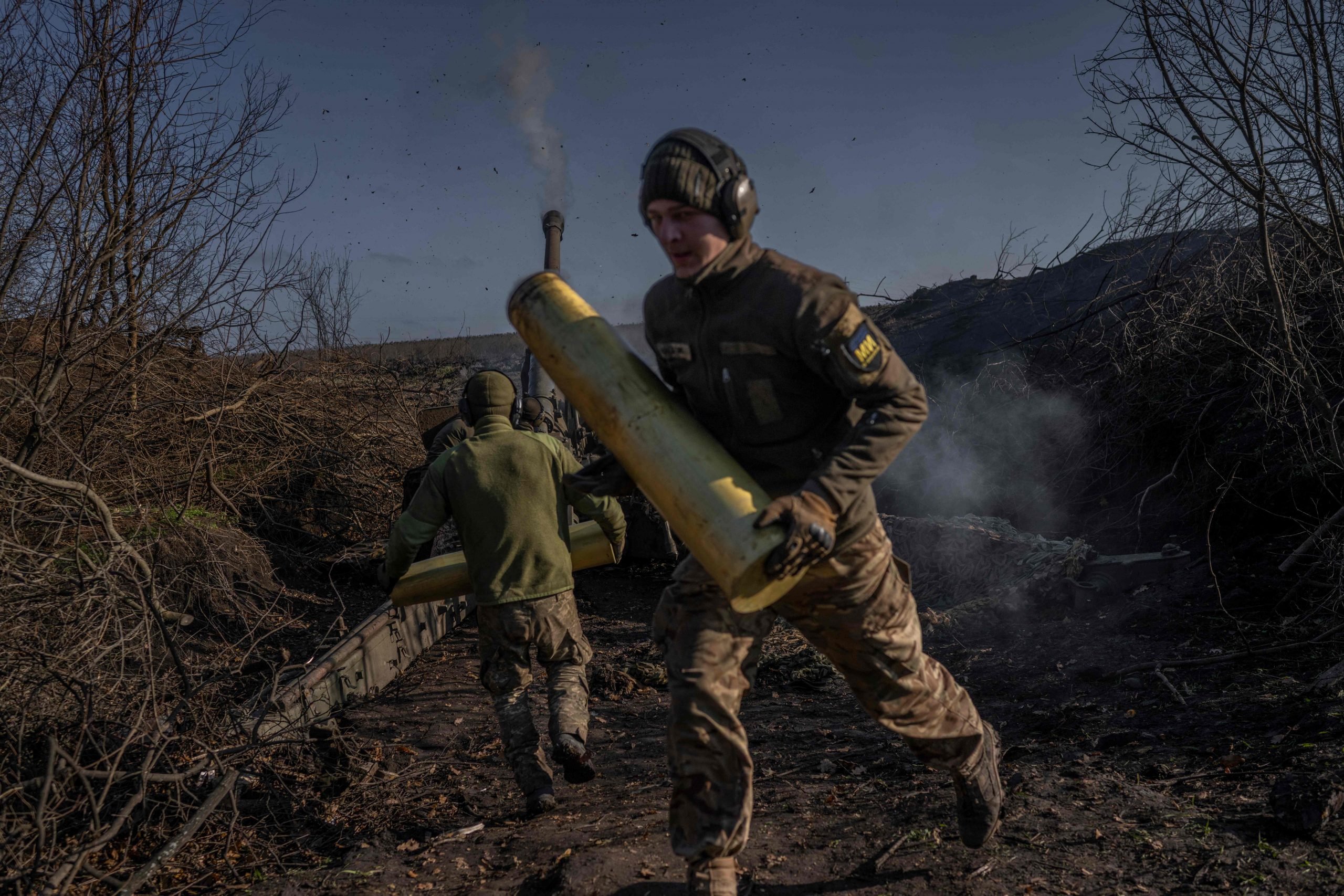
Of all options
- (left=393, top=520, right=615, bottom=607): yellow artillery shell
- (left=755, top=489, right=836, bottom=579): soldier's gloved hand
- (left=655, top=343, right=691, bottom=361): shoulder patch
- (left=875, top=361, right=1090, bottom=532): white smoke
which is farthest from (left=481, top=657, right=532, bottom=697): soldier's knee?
(left=875, top=361, right=1090, bottom=532): white smoke

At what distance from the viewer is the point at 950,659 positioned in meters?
5.95

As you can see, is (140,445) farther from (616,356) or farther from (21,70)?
(616,356)

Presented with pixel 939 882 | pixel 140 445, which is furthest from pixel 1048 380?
pixel 140 445

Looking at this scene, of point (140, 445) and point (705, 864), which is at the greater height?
point (140, 445)

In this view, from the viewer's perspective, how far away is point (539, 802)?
3.65 meters

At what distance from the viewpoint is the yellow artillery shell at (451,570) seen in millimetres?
4492

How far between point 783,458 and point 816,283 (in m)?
0.50

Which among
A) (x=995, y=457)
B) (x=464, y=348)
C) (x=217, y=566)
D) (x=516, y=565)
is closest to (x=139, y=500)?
(x=217, y=566)

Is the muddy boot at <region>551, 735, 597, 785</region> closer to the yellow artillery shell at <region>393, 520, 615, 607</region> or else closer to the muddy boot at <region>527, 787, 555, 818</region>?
the muddy boot at <region>527, 787, 555, 818</region>

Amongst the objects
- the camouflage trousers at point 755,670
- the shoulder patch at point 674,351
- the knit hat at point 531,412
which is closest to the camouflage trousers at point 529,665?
the camouflage trousers at point 755,670

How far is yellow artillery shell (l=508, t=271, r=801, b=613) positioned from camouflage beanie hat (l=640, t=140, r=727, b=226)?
1.38 ft

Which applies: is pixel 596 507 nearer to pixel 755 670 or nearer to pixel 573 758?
pixel 573 758

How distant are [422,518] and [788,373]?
87.3 inches

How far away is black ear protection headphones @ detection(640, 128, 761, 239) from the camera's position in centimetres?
240
